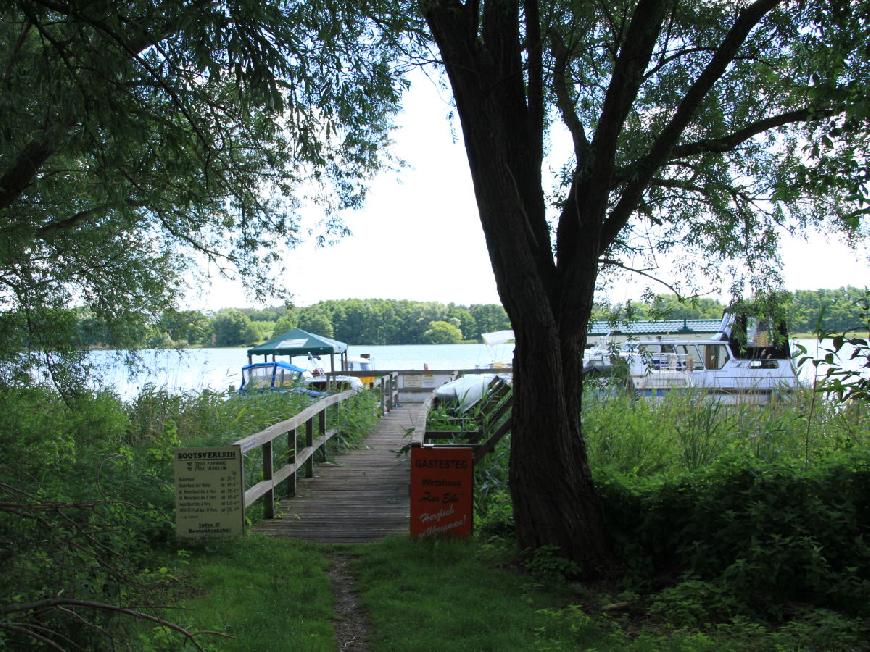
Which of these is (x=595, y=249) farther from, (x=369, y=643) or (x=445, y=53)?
(x=369, y=643)

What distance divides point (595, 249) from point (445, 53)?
2191 mm

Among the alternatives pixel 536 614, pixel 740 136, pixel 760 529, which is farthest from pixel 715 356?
pixel 536 614

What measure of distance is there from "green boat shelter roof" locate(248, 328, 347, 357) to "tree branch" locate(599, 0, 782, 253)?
71.8ft

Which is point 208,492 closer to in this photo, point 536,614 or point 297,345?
point 536,614

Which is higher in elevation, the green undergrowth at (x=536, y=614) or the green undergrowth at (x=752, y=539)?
the green undergrowth at (x=752, y=539)

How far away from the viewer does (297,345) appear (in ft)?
92.8

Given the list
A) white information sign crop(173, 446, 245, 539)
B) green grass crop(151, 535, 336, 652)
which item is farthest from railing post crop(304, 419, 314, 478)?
white information sign crop(173, 446, 245, 539)

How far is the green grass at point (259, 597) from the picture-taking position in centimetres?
486

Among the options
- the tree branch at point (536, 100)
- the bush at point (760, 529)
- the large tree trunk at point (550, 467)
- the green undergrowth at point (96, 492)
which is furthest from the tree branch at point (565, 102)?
the green undergrowth at point (96, 492)

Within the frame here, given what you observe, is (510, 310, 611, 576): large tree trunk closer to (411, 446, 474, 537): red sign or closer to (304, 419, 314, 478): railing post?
(411, 446, 474, 537): red sign

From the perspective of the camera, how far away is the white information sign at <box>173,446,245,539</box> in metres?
7.26

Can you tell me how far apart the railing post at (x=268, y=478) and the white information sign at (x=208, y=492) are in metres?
1.06

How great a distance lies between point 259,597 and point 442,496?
221cm

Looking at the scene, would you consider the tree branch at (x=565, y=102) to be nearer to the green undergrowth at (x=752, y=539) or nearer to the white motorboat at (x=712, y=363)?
the green undergrowth at (x=752, y=539)
